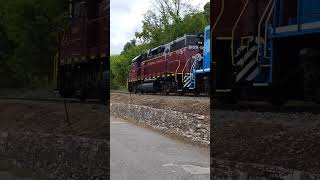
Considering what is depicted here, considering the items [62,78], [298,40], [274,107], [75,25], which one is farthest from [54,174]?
[298,40]

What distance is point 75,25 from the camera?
862 centimetres

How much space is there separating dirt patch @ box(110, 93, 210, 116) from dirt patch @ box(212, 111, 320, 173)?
94.3 inches

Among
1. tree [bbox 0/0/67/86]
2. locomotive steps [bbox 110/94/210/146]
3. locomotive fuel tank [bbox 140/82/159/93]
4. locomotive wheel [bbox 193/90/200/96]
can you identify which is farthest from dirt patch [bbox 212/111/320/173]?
locomotive fuel tank [bbox 140/82/159/93]

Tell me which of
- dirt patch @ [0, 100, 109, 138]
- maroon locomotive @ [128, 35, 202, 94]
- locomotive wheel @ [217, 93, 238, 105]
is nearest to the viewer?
locomotive wheel @ [217, 93, 238, 105]

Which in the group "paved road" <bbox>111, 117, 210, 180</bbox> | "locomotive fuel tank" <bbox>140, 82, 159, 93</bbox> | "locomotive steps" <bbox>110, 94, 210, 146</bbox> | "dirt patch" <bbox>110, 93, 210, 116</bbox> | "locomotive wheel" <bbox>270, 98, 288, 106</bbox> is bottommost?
"paved road" <bbox>111, 117, 210, 180</bbox>

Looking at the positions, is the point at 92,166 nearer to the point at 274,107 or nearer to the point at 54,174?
the point at 54,174

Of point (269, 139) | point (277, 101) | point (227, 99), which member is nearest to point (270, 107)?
point (277, 101)

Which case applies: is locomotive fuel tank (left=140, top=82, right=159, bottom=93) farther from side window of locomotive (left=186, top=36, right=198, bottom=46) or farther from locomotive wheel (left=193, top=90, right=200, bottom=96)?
side window of locomotive (left=186, top=36, right=198, bottom=46)

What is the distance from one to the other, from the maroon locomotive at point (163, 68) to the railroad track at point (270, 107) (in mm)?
1891

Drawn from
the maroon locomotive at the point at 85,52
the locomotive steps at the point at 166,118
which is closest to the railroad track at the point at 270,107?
the locomotive steps at the point at 166,118

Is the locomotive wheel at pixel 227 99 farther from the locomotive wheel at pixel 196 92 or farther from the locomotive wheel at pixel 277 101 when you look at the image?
the locomotive wheel at pixel 196 92

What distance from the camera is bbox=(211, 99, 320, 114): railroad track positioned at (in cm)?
729

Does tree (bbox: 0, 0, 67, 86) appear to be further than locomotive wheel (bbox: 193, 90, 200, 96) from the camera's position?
No

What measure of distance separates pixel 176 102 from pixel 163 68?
247 cm
